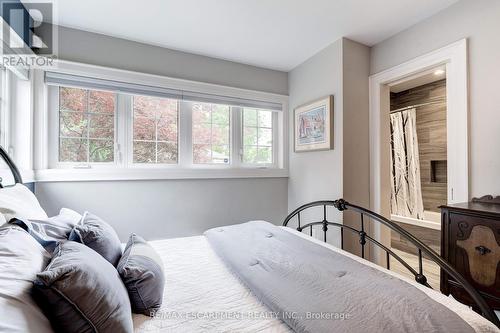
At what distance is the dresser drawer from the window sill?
1.82m

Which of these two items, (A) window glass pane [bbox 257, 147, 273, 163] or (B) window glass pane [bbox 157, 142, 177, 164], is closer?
(B) window glass pane [bbox 157, 142, 177, 164]

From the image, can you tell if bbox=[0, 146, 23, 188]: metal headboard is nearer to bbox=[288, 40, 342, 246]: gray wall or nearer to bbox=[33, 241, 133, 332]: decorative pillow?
bbox=[33, 241, 133, 332]: decorative pillow

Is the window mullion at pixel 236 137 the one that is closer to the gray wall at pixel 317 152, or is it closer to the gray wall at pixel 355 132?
the gray wall at pixel 317 152

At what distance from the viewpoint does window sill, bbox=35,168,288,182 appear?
2.07 m

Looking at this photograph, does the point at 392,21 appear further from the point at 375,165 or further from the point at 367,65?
the point at 375,165

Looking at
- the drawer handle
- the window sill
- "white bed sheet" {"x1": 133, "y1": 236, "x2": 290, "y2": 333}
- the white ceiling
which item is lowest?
"white bed sheet" {"x1": 133, "y1": 236, "x2": 290, "y2": 333}

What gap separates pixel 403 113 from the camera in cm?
369

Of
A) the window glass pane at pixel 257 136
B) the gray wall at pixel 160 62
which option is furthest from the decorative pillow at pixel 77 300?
the window glass pane at pixel 257 136

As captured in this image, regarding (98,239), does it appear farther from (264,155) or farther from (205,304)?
(264,155)

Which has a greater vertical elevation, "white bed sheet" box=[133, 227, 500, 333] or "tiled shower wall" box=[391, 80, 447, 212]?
"tiled shower wall" box=[391, 80, 447, 212]

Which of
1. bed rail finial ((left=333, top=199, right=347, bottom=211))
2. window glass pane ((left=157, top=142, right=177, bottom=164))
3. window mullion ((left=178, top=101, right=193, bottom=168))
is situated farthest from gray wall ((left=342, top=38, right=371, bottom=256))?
window glass pane ((left=157, top=142, right=177, bottom=164))

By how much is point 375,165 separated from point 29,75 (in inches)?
126

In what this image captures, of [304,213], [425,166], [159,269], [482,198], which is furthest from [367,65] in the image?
[159,269]

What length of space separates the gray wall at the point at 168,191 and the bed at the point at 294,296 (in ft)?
2.92
